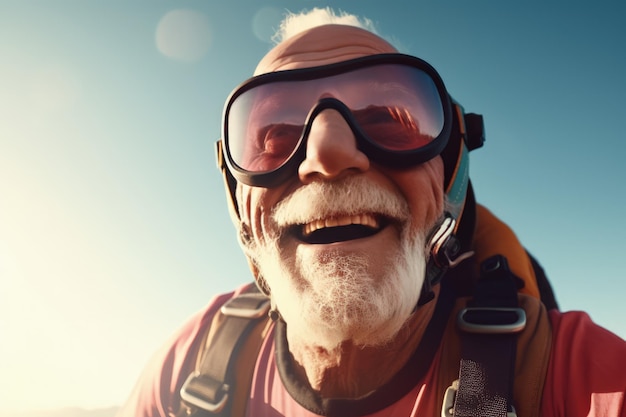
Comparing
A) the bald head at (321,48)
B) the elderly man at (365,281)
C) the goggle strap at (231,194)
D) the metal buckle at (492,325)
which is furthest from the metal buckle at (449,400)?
the bald head at (321,48)

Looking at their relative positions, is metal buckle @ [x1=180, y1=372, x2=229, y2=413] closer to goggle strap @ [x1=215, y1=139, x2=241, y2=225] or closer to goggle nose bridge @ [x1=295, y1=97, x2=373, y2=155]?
goggle strap @ [x1=215, y1=139, x2=241, y2=225]

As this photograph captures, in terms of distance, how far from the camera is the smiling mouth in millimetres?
1302

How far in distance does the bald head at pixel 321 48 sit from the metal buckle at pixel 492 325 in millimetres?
1109

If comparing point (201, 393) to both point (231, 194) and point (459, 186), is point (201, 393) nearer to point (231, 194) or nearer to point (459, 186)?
point (231, 194)

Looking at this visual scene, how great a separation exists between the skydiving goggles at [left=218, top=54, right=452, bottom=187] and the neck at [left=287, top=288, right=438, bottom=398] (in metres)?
0.63

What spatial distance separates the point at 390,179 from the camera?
140cm

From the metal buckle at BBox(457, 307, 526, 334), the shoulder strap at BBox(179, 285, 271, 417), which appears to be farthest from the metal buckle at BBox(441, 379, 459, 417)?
the shoulder strap at BBox(179, 285, 271, 417)

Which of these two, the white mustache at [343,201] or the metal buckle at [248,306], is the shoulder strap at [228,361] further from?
the white mustache at [343,201]

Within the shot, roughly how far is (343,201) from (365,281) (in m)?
0.26

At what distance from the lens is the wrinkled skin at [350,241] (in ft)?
4.25

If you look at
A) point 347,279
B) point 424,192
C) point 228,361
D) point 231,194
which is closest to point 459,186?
point 424,192

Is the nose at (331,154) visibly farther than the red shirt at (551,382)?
Yes

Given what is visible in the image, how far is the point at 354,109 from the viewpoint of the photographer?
4.86ft

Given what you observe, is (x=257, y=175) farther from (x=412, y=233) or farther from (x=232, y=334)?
(x=232, y=334)
